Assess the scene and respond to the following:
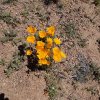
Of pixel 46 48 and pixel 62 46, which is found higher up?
pixel 46 48

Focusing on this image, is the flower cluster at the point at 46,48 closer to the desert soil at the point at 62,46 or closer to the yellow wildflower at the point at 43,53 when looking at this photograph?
the yellow wildflower at the point at 43,53

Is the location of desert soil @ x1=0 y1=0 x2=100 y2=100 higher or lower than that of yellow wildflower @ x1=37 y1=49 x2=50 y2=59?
lower

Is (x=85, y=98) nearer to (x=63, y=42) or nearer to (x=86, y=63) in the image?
(x=86, y=63)

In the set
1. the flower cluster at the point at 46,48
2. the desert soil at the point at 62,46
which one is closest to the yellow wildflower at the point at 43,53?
the flower cluster at the point at 46,48

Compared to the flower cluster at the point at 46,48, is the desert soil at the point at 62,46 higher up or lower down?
lower down

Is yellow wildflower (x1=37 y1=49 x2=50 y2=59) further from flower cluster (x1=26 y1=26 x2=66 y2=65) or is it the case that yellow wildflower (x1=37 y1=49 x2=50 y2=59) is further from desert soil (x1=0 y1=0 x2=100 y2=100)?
desert soil (x1=0 y1=0 x2=100 y2=100)

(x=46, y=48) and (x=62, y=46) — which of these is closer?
(x=46, y=48)

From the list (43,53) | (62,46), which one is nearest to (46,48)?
(43,53)

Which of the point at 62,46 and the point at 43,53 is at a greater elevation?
the point at 43,53

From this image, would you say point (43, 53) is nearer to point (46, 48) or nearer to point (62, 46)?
point (46, 48)

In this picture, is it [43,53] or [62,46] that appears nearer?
[43,53]

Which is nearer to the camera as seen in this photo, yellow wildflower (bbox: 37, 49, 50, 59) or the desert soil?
yellow wildflower (bbox: 37, 49, 50, 59)

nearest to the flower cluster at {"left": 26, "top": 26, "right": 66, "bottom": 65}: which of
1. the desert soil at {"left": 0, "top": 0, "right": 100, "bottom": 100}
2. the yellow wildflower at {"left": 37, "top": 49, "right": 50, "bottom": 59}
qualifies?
the yellow wildflower at {"left": 37, "top": 49, "right": 50, "bottom": 59}
